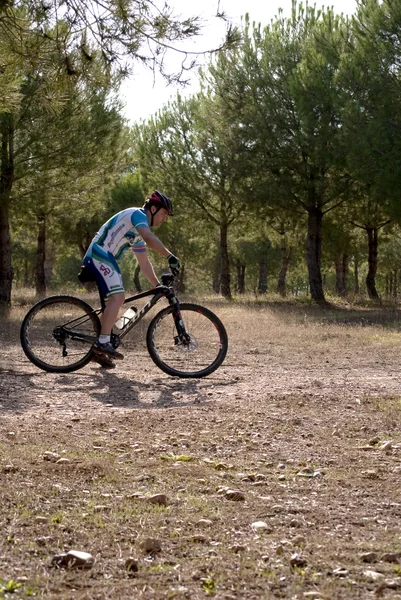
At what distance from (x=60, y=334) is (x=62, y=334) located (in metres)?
0.02

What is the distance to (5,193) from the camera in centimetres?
1964

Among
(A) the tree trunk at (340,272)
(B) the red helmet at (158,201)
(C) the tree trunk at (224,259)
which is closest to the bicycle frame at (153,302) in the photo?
(B) the red helmet at (158,201)

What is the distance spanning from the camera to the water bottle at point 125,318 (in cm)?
876

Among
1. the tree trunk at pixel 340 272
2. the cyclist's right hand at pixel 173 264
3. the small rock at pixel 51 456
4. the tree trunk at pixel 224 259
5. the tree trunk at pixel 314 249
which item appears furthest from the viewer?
the tree trunk at pixel 340 272

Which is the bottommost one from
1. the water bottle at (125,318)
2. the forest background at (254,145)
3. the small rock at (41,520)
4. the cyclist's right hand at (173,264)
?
the small rock at (41,520)

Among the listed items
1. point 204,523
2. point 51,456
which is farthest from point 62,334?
point 204,523

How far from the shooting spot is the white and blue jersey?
838 cm

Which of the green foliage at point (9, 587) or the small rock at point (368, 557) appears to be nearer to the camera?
the green foliage at point (9, 587)

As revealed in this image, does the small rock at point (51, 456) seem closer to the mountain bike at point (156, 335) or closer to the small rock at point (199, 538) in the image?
the small rock at point (199, 538)

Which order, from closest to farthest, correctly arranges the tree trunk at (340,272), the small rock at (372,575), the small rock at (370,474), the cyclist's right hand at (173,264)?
1. the small rock at (372,575)
2. the small rock at (370,474)
3. the cyclist's right hand at (173,264)
4. the tree trunk at (340,272)

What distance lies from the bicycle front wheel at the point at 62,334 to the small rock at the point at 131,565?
223 inches

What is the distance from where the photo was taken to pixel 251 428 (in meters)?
5.85

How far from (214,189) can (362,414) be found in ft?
89.6

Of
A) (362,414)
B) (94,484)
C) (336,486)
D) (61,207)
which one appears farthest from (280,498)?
(61,207)
